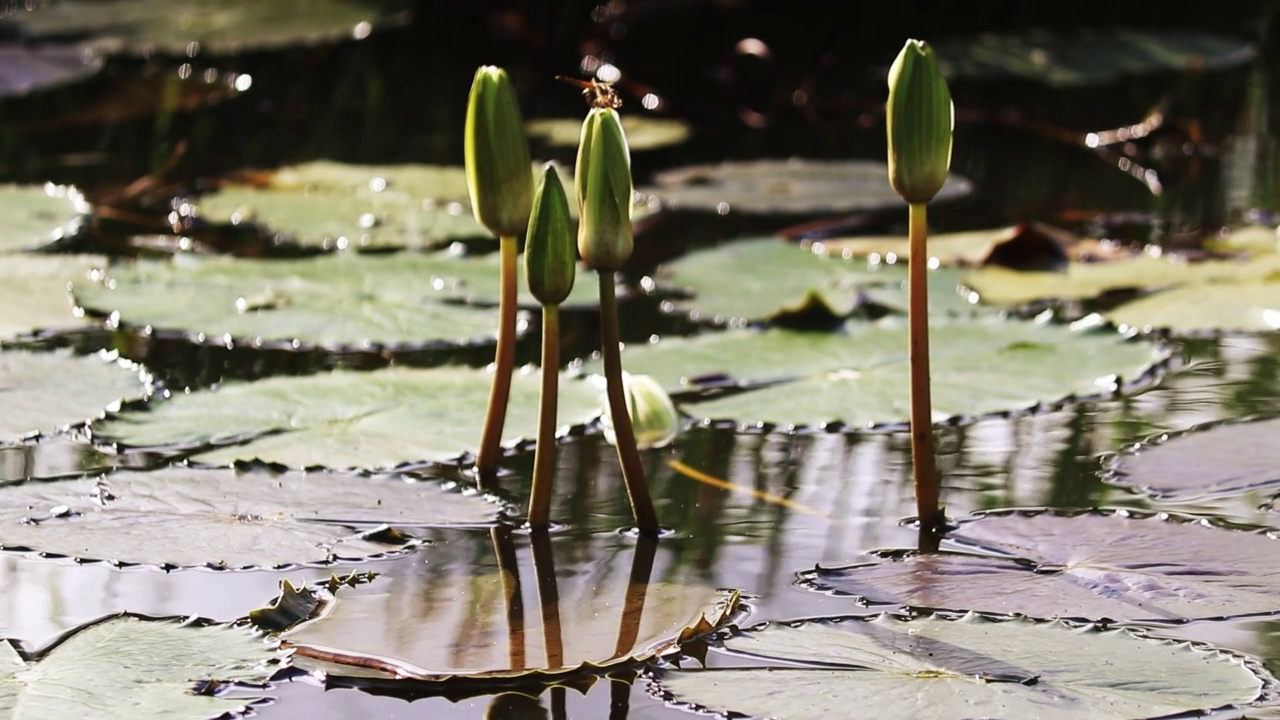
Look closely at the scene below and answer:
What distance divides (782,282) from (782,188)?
94cm

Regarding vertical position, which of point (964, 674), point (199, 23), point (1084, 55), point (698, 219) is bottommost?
point (964, 674)

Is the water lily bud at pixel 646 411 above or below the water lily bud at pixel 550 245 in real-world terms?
below

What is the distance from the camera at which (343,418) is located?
2.06 metres

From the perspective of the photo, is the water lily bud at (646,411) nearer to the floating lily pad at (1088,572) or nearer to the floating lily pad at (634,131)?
the floating lily pad at (1088,572)

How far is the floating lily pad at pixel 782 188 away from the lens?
3592mm

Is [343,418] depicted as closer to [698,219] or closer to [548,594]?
[548,594]

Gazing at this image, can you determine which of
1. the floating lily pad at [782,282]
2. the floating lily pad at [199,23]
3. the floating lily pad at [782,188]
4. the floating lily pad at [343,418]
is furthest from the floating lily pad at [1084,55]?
the floating lily pad at [343,418]

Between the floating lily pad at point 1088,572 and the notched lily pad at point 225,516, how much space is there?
449mm

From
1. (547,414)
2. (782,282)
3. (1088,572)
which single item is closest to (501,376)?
(547,414)

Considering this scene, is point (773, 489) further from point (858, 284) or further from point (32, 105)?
point (32, 105)

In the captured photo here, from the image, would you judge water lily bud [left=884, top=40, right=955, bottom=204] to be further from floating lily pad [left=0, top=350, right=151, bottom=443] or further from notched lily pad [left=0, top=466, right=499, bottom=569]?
floating lily pad [left=0, top=350, right=151, bottom=443]

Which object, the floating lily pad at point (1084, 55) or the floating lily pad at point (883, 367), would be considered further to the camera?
the floating lily pad at point (1084, 55)

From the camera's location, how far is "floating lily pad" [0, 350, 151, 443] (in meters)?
2.06

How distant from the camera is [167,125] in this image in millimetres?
4668
